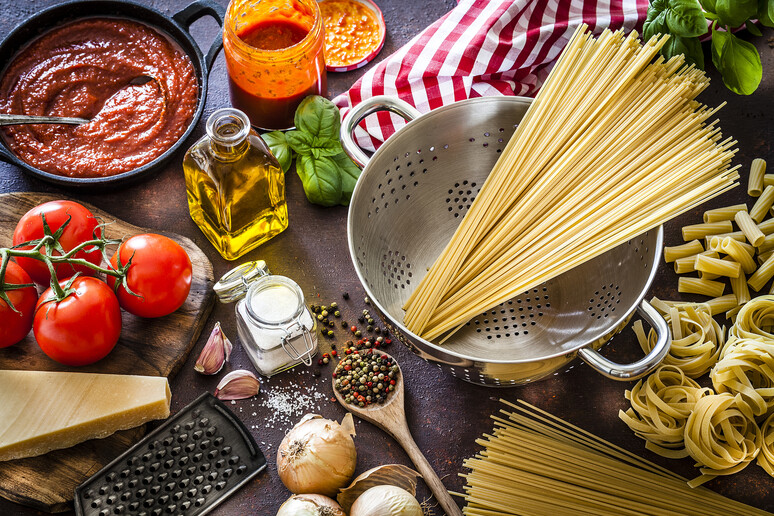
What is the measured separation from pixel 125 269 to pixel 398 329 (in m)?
0.59

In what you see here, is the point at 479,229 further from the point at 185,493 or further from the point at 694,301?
the point at 185,493

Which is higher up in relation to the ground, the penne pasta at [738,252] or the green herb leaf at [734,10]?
the green herb leaf at [734,10]

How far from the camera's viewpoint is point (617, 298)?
4.76 ft

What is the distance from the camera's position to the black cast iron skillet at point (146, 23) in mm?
1644

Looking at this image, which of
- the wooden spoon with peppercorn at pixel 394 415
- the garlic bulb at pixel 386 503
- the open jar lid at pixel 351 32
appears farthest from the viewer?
the open jar lid at pixel 351 32

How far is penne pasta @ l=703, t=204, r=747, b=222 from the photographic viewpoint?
1672mm

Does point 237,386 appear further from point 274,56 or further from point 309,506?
point 274,56

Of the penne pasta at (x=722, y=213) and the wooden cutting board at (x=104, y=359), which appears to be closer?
the wooden cutting board at (x=104, y=359)

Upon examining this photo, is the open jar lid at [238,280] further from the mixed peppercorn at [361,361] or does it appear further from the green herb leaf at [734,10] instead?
the green herb leaf at [734,10]

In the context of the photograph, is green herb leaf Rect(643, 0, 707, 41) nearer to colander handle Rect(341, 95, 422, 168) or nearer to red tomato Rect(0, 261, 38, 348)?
colander handle Rect(341, 95, 422, 168)

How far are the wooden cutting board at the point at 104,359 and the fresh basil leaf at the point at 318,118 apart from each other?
38cm

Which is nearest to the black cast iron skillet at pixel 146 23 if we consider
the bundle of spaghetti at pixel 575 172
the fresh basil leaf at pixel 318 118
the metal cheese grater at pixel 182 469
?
the fresh basil leaf at pixel 318 118

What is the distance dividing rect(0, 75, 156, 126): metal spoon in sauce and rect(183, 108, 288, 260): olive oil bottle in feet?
1.03

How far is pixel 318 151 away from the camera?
1695 millimetres
